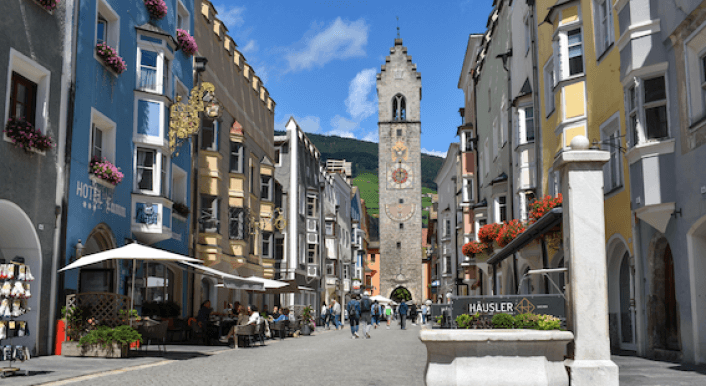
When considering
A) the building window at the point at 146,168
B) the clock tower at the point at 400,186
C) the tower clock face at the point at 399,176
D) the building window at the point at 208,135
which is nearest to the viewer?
the building window at the point at 146,168

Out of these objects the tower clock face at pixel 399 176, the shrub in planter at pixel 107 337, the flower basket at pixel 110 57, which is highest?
the tower clock face at pixel 399 176

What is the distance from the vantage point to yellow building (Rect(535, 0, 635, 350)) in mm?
17156

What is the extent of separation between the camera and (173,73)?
24078 millimetres

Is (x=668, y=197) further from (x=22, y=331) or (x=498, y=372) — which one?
(x=22, y=331)

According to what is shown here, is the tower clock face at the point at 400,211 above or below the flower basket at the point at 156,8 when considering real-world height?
above

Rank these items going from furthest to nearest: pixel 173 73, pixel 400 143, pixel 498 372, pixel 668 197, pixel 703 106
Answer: pixel 400 143 → pixel 173 73 → pixel 668 197 → pixel 703 106 → pixel 498 372

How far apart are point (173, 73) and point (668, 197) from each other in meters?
16.2

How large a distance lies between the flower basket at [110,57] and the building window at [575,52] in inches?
493

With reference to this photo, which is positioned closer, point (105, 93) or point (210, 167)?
point (105, 93)

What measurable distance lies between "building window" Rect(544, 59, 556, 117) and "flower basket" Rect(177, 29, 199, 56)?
1248cm

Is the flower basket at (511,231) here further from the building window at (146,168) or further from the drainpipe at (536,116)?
the building window at (146,168)

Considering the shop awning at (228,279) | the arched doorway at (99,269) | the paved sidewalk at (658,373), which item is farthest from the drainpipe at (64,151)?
the paved sidewalk at (658,373)

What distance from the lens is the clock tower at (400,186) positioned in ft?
281

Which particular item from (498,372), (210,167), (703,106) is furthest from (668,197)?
(210,167)
